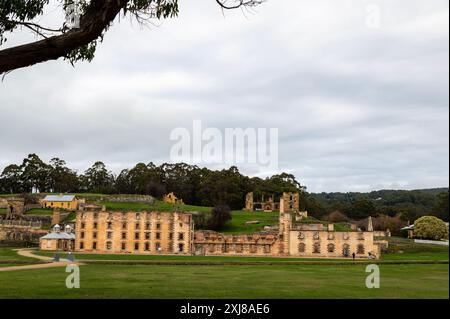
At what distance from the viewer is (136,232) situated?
70.1 m

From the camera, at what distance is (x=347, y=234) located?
6962 centimetres

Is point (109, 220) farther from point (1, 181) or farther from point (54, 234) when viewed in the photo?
point (1, 181)

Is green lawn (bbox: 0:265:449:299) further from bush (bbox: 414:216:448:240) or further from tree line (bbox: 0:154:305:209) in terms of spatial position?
tree line (bbox: 0:154:305:209)

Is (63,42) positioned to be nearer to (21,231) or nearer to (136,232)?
(136,232)

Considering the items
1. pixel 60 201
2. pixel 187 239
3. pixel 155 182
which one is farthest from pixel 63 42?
pixel 155 182

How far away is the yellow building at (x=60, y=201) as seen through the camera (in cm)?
10225

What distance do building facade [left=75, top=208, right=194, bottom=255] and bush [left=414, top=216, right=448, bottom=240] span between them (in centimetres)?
2909

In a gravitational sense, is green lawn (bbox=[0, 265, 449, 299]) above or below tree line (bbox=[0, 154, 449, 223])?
below

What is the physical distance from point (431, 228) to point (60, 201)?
68.7 m

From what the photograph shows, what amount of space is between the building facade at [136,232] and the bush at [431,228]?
95.4 ft

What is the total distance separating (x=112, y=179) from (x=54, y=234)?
3293 inches

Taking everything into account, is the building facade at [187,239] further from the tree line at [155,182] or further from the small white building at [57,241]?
the tree line at [155,182]

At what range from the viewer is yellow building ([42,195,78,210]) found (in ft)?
335

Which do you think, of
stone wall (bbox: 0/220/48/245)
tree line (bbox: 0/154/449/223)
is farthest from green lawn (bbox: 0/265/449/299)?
tree line (bbox: 0/154/449/223)
